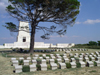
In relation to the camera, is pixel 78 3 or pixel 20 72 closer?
pixel 20 72

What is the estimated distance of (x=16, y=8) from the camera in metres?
12.0

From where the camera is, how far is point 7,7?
1196 cm

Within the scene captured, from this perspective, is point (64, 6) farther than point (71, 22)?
No

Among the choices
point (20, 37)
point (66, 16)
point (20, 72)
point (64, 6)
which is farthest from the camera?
point (20, 37)

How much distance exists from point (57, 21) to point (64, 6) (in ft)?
5.91

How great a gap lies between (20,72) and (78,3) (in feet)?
30.6

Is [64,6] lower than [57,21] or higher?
higher

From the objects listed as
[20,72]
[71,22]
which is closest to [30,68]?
[20,72]

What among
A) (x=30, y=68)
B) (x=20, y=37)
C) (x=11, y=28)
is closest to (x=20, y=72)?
(x=30, y=68)

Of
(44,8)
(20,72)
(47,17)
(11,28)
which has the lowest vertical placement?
(20,72)

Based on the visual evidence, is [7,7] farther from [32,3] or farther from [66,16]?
[66,16]

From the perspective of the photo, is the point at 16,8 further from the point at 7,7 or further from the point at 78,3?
the point at 78,3

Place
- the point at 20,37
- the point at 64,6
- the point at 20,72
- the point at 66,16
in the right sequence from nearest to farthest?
the point at 20,72
the point at 64,6
the point at 66,16
the point at 20,37

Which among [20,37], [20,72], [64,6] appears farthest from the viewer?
[20,37]
